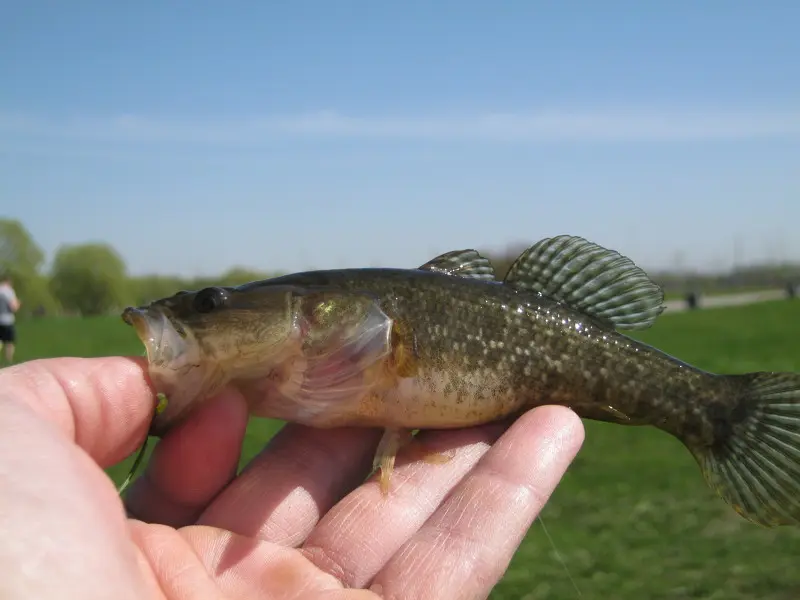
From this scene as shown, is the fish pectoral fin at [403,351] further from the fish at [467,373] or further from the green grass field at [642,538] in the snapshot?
the green grass field at [642,538]

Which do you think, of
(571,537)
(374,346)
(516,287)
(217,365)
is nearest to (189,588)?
(217,365)

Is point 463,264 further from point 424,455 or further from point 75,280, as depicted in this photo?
point 75,280

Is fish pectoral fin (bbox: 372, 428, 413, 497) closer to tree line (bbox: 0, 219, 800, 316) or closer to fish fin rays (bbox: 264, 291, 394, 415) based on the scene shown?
fish fin rays (bbox: 264, 291, 394, 415)

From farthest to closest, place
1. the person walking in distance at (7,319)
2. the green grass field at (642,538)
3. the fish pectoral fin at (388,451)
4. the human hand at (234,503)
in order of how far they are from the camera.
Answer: the person walking in distance at (7,319) → the green grass field at (642,538) → the fish pectoral fin at (388,451) → the human hand at (234,503)

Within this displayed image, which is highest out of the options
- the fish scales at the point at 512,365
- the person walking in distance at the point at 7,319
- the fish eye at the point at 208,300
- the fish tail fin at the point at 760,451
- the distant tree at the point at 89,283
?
the fish eye at the point at 208,300

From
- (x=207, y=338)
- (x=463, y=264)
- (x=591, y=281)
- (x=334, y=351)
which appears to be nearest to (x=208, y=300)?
(x=207, y=338)

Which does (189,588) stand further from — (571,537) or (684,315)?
(684,315)

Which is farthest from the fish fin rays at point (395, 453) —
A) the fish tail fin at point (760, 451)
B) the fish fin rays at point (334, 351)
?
the fish tail fin at point (760, 451)
